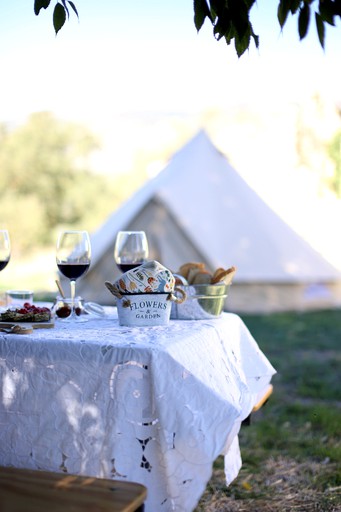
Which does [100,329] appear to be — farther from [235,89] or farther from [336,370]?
[235,89]

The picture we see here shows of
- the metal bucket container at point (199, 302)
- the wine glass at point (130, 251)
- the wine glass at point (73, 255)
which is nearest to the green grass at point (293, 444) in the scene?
the metal bucket container at point (199, 302)

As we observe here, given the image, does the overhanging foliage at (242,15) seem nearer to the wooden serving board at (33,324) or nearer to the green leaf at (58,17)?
the green leaf at (58,17)

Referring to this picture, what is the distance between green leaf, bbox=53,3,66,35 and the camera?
5.68ft

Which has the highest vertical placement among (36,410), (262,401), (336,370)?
(36,410)

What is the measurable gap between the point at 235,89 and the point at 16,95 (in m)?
4.85

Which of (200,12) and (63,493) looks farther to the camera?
(200,12)

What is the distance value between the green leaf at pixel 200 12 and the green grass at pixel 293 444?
1515mm

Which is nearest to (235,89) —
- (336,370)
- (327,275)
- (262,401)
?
(327,275)

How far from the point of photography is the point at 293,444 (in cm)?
338

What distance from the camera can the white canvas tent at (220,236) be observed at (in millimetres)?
7266

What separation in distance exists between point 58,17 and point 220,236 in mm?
5656

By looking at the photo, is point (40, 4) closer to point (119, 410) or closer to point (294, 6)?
point (294, 6)

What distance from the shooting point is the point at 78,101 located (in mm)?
14352

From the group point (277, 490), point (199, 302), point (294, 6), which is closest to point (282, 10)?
point (294, 6)
